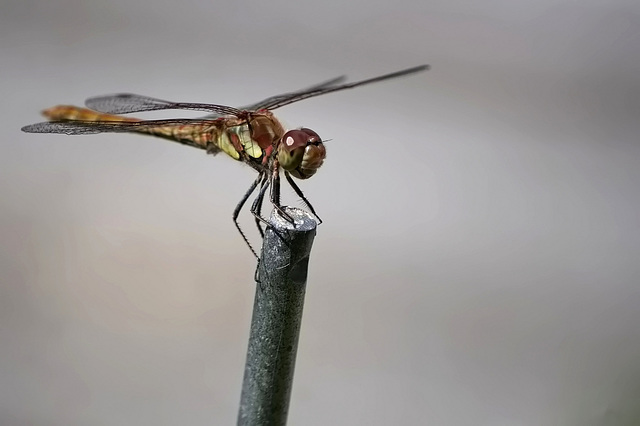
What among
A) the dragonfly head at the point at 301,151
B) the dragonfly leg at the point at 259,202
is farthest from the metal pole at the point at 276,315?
the dragonfly leg at the point at 259,202

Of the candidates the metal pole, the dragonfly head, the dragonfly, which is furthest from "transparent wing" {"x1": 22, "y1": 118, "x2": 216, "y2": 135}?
the metal pole

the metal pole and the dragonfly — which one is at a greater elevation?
the dragonfly

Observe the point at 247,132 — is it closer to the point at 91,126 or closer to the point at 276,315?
the point at 91,126

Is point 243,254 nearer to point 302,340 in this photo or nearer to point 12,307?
point 302,340

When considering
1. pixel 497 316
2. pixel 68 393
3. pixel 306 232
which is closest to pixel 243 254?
pixel 68 393

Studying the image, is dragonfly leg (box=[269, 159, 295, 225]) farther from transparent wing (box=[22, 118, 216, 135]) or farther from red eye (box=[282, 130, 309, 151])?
transparent wing (box=[22, 118, 216, 135])

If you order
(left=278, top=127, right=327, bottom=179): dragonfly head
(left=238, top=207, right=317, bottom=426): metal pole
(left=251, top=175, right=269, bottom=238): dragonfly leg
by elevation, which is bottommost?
(left=238, top=207, right=317, bottom=426): metal pole
